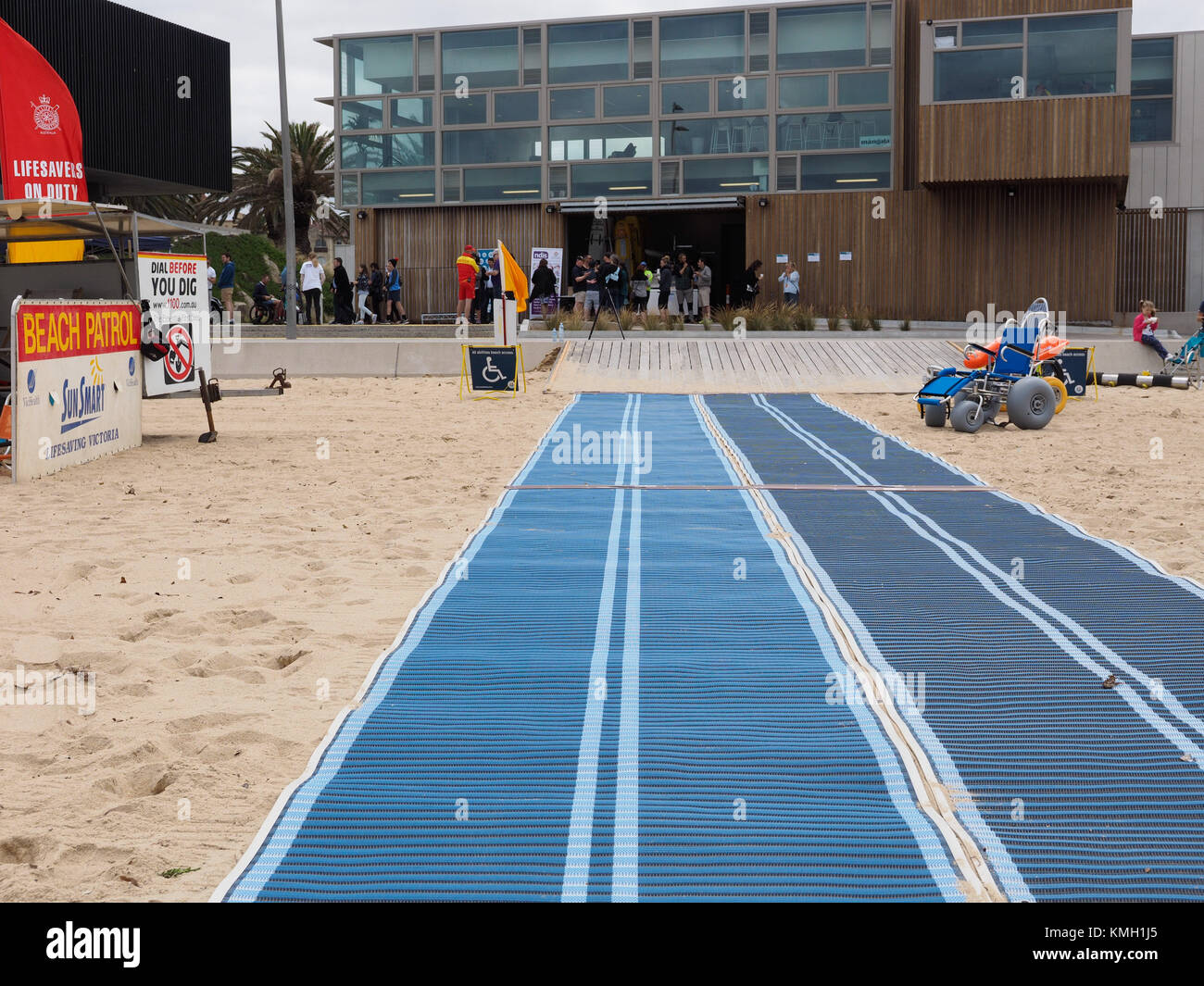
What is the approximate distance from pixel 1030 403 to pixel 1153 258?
72.6 ft

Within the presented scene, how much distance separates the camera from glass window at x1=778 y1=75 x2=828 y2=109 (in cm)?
3294

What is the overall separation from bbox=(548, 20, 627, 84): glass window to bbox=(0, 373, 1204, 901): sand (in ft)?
72.0

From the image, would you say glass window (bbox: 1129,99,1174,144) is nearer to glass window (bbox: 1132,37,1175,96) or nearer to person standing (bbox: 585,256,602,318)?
glass window (bbox: 1132,37,1175,96)

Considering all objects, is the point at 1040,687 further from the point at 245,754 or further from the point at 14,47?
the point at 14,47

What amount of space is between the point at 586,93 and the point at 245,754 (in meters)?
32.3

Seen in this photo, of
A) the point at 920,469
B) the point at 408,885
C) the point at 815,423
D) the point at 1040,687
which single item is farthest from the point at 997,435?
the point at 408,885

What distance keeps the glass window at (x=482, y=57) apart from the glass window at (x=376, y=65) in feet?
3.62

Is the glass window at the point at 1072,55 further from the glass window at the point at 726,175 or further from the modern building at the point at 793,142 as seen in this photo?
the glass window at the point at 726,175

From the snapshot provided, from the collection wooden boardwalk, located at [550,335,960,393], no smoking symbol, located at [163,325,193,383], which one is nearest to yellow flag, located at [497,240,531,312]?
wooden boardwalk, located at [550,335,960,393]

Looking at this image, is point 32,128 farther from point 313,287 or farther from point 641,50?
point 641,50

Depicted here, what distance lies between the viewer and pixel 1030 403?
14.3 metres

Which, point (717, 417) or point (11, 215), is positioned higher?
point (11, 215)

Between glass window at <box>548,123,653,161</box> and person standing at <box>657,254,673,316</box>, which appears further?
glass window at <box>548,123,653,161</box>

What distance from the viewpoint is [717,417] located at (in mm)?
16047
